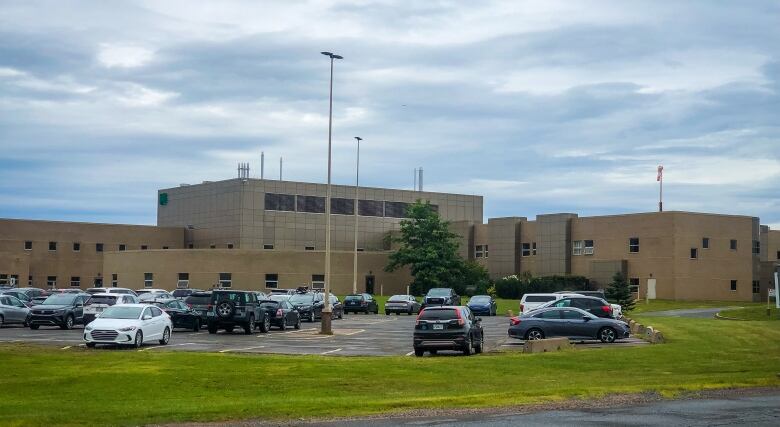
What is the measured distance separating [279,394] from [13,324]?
30.4 m

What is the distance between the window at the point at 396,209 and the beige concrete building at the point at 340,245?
4.7 inches

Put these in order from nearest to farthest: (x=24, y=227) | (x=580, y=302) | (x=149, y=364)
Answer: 1. (x=149, y=364)
2. (x=580, y=302)
3. (x=24, y=227)

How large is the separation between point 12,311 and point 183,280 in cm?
4953

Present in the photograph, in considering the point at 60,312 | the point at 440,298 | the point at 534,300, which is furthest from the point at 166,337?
the point at 440,298

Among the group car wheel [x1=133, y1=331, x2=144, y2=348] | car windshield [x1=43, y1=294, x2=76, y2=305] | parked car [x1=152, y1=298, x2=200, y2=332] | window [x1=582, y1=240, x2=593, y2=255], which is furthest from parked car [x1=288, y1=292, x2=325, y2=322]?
window [x1=582, y1=240, x2=593, y2=255]

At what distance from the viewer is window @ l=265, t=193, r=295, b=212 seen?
356 feet

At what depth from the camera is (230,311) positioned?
138ft

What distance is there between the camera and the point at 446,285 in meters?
95.6

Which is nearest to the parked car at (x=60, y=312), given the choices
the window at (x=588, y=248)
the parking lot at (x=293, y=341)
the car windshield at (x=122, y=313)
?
the parking lot at (x=293, y=341)

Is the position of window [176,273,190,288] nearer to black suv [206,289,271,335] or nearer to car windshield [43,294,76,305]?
car windshield [43,294,76,305]

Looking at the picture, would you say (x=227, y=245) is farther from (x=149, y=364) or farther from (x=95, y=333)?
(x=149, y=364)

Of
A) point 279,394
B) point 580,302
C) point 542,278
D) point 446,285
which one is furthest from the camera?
point 446,285

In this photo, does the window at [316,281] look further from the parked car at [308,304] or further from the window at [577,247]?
the parked car at [308,304]

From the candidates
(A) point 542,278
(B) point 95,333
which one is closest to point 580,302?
(B) point 95,333
